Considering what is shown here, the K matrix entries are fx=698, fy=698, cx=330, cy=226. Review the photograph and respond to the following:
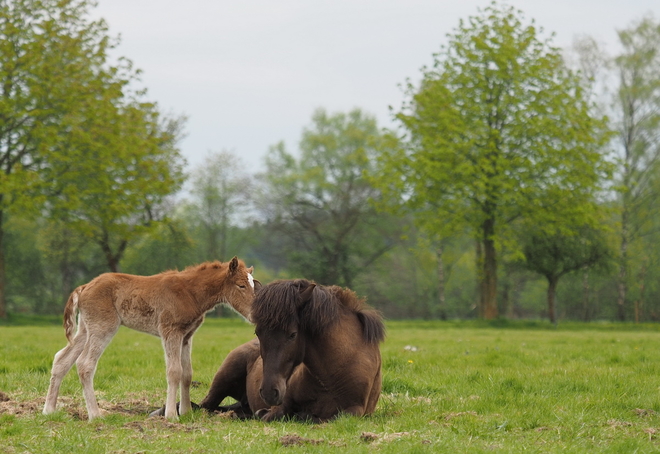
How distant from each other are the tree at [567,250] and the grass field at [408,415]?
998 inches

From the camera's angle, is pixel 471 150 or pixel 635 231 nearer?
pixel 471 150

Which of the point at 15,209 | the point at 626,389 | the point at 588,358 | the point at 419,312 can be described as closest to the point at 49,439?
the point at 626,389

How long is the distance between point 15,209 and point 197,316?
979 inches

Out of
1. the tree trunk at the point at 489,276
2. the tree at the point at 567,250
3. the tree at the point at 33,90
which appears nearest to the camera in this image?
the tree at the point at 33,90

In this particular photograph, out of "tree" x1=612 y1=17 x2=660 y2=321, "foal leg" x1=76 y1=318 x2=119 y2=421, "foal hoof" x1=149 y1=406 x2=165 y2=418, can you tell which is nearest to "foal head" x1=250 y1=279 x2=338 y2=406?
"foal hoof" x1=149 y1=406 x2=165 y2=418

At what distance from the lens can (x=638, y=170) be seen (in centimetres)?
4722

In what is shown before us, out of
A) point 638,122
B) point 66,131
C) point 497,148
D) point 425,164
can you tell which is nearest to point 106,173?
point 66,131

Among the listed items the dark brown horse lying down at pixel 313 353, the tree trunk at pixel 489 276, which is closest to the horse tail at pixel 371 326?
the dark brown horse lying down at pixel 313 353

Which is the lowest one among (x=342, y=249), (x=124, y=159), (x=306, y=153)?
(x=342, y=249)

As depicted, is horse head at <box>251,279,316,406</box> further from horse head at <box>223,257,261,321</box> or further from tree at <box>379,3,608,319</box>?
tree at <box>379,3,608,319</box>

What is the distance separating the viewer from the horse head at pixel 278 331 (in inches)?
261

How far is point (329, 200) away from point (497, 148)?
19.3 metres

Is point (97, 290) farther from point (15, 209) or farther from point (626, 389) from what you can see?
point (15, 209)

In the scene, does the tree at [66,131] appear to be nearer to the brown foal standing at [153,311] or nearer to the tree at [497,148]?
the tree at [497,148]
